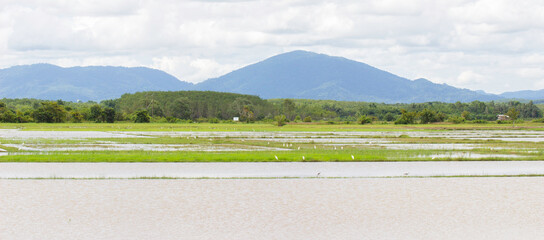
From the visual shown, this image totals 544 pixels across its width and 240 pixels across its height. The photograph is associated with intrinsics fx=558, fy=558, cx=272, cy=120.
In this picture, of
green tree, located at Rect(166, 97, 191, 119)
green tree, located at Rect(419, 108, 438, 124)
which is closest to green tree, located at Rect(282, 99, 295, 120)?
green tree, located at Rect(166, 97, 191, 119)

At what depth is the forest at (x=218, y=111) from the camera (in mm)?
100000

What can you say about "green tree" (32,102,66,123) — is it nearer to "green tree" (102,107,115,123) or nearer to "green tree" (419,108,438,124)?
"green tree" (102,107,115,123)

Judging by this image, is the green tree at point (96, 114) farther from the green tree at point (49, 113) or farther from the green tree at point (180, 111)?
the green tree at point (180, 111)

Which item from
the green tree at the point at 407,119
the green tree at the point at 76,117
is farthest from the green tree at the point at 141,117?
the green tree at the point at 407,119
